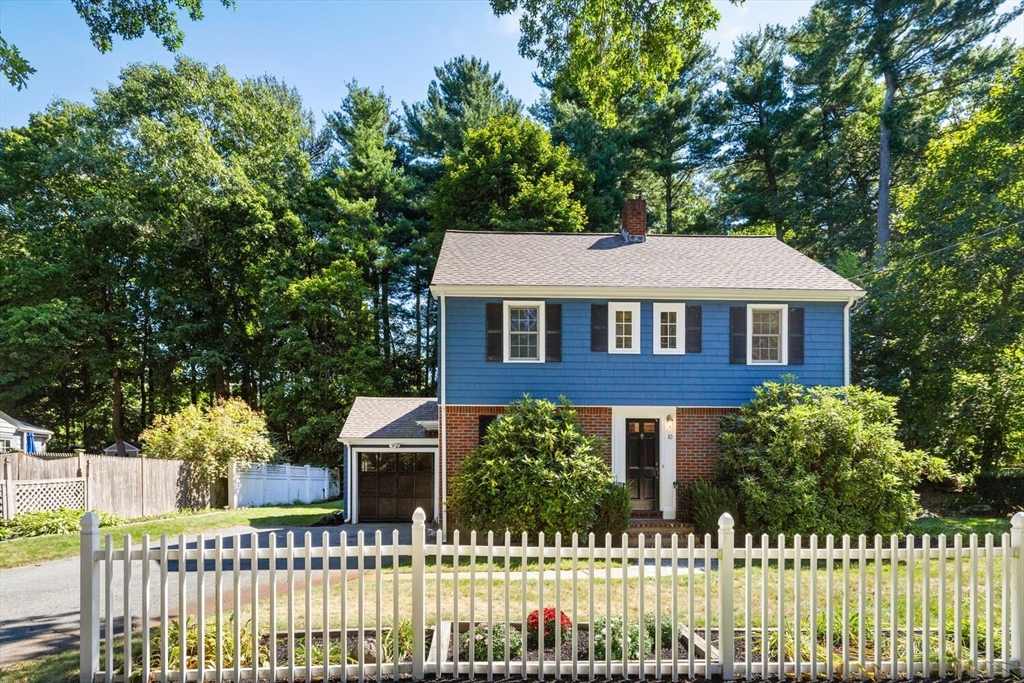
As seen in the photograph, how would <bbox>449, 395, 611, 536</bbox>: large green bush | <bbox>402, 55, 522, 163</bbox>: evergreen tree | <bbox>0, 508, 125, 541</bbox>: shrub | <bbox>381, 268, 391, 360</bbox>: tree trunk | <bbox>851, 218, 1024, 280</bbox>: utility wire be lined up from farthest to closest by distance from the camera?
1. <bbox>381, 268, 391, 360</bbox>: tree trunk
2. <bbox>402, 55, 522, 163</bbox>: evergreen tree
3. <bbox>851, 218, 1024, 280</bbox>: utility wire
4. <bbox>0, 508, 125, 541</bbox>: shrub
5. <bbox>449, 395, 611, 536</bbox>: large green bush

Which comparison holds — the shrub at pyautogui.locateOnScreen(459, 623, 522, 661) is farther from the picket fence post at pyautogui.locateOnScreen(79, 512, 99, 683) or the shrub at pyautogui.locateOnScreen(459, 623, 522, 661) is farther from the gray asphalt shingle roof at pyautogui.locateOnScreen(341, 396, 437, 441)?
the gray asphalt shingle roof at pyautogui.locateOnScreen(341, 396, 437, 441)

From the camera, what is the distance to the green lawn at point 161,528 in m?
11.3

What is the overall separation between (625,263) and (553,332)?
2599mm

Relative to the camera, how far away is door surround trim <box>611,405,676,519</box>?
45.4 ft

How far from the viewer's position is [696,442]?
1393 centimetres

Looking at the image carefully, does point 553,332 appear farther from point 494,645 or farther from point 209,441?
point 209,441

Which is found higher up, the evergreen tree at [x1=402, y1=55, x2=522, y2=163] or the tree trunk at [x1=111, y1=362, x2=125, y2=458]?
the evergreen tree at [x1=402, y1=55, x2=522, y2=163]

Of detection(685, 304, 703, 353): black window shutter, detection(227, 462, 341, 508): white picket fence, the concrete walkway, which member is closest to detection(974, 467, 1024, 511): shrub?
detection(685, 304, 703, 353): black window shutter

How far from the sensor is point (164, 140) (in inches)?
1129

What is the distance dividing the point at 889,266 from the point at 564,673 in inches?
785

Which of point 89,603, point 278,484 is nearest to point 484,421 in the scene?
point 89,603

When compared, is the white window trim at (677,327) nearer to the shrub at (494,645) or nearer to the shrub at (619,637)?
the shrub at (619,637)

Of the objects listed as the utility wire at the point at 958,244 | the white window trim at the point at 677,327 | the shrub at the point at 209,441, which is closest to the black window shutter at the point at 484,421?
the white window trim at the point at 677,327

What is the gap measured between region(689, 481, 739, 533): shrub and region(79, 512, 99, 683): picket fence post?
9826 mm
